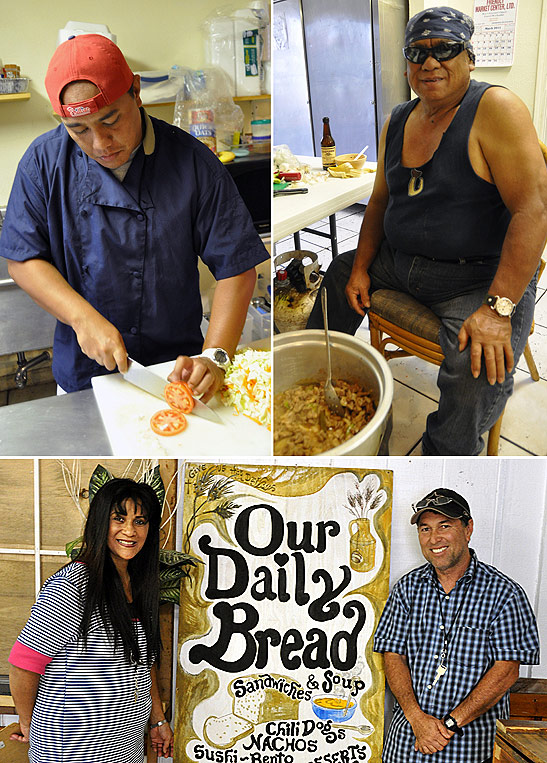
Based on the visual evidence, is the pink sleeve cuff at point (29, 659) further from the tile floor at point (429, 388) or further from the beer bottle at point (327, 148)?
the beer bottle at point (327, 148)

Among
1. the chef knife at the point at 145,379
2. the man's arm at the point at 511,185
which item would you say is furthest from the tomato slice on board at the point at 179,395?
the man's arm at the point at 511,185

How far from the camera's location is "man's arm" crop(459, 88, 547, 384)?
1.63 m

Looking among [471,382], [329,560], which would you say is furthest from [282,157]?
[329,560]

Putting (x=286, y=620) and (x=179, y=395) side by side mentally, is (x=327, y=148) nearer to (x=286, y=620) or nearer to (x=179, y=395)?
(x=179, y=395)

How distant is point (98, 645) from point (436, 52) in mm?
1737

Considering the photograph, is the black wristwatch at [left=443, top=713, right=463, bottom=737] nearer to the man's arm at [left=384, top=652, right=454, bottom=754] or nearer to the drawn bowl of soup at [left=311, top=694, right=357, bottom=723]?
the man's arm at [left=384, top=652, right=454, bottom=754]

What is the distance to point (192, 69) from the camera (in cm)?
177

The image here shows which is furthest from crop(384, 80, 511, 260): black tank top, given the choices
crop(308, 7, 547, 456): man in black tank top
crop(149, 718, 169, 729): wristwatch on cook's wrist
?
crop(149, 718, 169, 729): wristwatch on cook's wrist

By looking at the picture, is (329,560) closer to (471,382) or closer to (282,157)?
(471,382)

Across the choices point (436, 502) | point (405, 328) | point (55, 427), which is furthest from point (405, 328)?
point (55, 427)

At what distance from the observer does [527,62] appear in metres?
1.64

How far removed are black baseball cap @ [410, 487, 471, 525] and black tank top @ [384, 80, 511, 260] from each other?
28.8 inches

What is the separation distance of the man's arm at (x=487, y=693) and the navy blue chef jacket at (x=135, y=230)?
1.31m

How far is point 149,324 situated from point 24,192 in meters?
0.45
